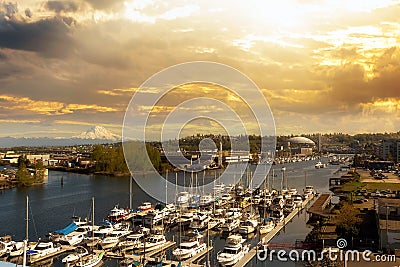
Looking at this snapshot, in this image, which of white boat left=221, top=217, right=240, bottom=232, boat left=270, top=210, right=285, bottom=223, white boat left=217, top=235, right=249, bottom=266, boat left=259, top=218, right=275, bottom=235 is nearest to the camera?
white boat left=217, top=235, right=249, bottom=266

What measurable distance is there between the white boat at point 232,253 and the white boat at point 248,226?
125 cm

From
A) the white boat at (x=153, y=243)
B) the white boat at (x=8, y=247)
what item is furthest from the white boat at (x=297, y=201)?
the white boat at (x=8, y=247)

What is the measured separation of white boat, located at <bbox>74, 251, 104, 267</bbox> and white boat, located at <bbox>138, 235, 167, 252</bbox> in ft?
2.15

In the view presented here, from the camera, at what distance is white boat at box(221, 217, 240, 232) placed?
7227mm

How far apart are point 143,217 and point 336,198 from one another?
20.2ft

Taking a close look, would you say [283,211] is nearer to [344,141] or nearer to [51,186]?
[51,186]

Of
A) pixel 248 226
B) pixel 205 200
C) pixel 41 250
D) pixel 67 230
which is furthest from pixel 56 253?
pixel 205 200

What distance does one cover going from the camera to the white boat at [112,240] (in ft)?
20.2

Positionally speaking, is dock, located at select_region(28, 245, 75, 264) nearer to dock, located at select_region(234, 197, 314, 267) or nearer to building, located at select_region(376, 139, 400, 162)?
dock, located at select_region(234, 197, 314, 267)

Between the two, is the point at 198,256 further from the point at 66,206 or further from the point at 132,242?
the point at 66,206

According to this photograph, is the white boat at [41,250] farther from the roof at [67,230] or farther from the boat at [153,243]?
the boat at [153,243]

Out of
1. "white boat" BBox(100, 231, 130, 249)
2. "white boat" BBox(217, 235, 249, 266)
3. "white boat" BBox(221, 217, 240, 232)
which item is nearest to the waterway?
"white boat" BBox(217, 235, 249, 266)

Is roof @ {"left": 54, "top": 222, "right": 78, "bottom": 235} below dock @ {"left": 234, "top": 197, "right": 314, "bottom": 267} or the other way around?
the other way around

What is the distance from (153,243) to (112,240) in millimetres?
711
